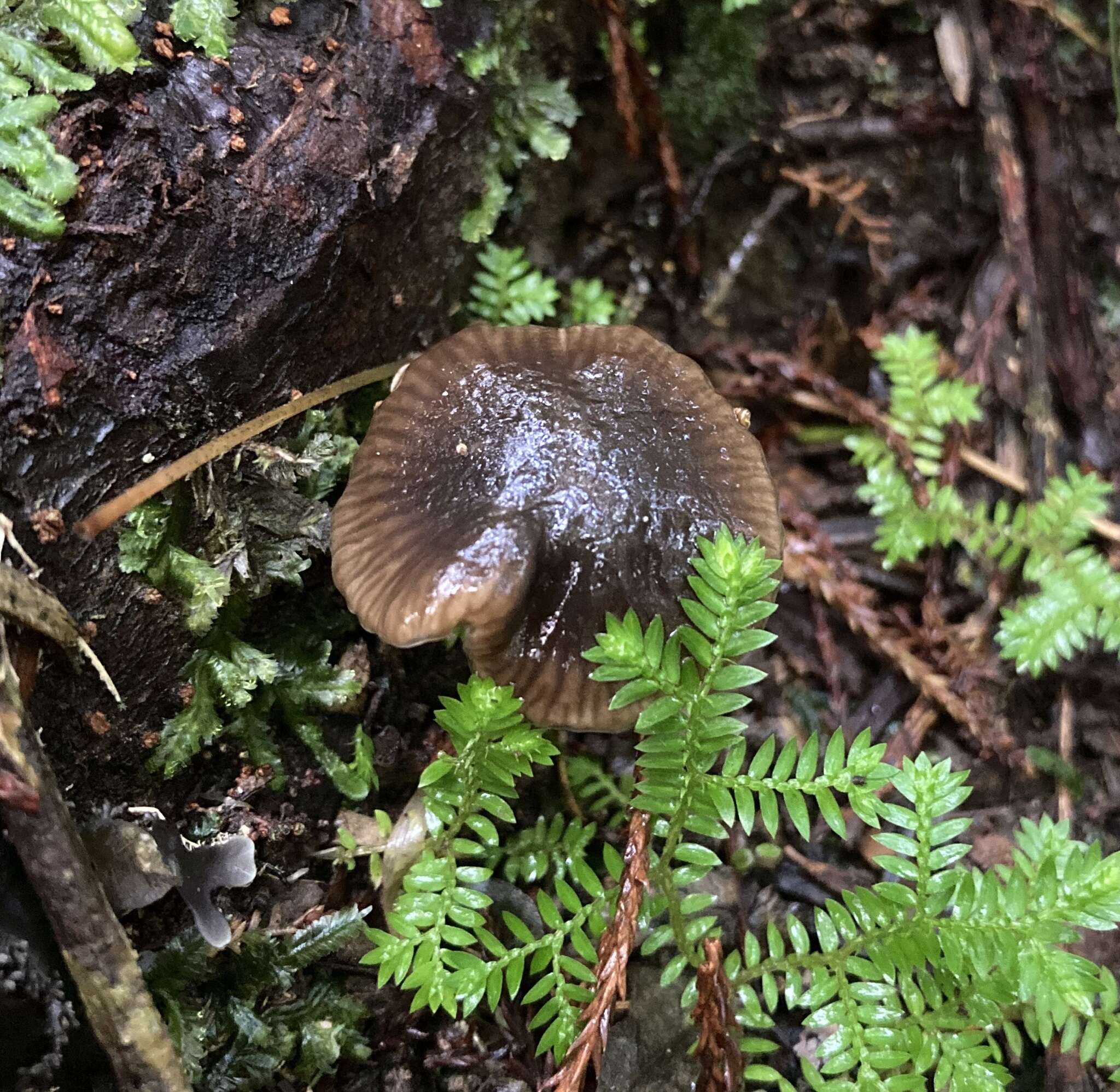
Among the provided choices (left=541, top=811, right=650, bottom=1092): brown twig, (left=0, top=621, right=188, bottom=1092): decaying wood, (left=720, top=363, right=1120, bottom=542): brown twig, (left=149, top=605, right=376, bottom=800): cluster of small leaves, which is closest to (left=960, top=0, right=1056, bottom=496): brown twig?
(left=720, top=363, right=1120, bottom=542): brown twig

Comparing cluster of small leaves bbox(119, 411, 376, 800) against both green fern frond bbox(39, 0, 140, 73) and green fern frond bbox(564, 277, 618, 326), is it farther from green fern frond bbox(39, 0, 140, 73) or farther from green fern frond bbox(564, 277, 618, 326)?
green fern frond bbox(564, 277, 618, 326)

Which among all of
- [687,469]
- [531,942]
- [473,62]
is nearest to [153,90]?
[473,62]

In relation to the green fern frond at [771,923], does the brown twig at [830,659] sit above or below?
below

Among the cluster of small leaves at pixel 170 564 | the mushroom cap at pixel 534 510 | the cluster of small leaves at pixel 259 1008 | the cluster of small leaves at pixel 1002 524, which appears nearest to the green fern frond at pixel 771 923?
the mushroom cap at pixel 534 510

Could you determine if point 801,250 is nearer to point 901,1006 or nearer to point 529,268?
point 529,268

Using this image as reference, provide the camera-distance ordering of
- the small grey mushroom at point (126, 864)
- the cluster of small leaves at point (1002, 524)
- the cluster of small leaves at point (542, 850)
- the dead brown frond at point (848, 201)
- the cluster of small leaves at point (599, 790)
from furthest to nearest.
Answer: the dead brown frond at point (848, 201) → the cluster of small leaves at point (1002, 524) → the cluster of small leaves at point (599, 790) → the cluster of small leaves at point (542, 850) → the small grey mushroom at point (126, 864)

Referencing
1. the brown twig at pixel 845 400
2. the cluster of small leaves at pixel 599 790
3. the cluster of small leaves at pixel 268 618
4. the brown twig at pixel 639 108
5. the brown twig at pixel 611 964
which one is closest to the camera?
the brown twig at pixel 611 964

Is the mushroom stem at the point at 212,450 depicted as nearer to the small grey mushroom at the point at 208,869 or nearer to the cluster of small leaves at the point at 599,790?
the small grey mushroom at the point at 208,869
